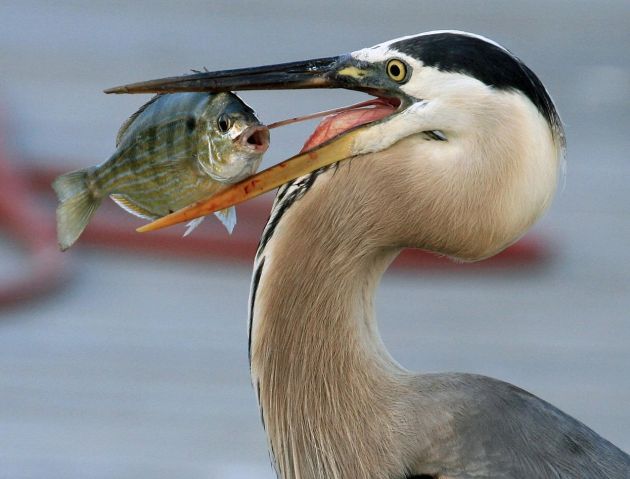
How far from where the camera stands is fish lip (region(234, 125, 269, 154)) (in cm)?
158

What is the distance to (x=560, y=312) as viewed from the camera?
4469 millimetres

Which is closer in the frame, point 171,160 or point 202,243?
point 171,160

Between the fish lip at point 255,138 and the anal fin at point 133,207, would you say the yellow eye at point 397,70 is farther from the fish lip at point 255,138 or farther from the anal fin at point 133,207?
the anal fin at point 133,207

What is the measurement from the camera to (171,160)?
1.63 meters

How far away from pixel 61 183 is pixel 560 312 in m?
3.03

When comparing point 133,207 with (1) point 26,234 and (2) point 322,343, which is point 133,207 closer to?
(2) point 322,343

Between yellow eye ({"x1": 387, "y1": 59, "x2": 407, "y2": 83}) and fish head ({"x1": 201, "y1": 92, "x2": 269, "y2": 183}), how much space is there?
19 centimetres

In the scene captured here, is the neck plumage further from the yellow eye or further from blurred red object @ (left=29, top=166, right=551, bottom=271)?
blurred red object @ (left=29, top=166, right=551, bottom=271)

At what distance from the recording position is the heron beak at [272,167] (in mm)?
1642

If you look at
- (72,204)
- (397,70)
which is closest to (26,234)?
(72,204)

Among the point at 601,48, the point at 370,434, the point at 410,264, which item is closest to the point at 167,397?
the point at 410,264

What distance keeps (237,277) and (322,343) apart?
2787 millimetres

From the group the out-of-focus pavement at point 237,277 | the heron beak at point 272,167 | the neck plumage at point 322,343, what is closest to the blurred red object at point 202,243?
A: the out-of-focus pavement at point 237,277

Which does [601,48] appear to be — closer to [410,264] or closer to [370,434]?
[410,264]
